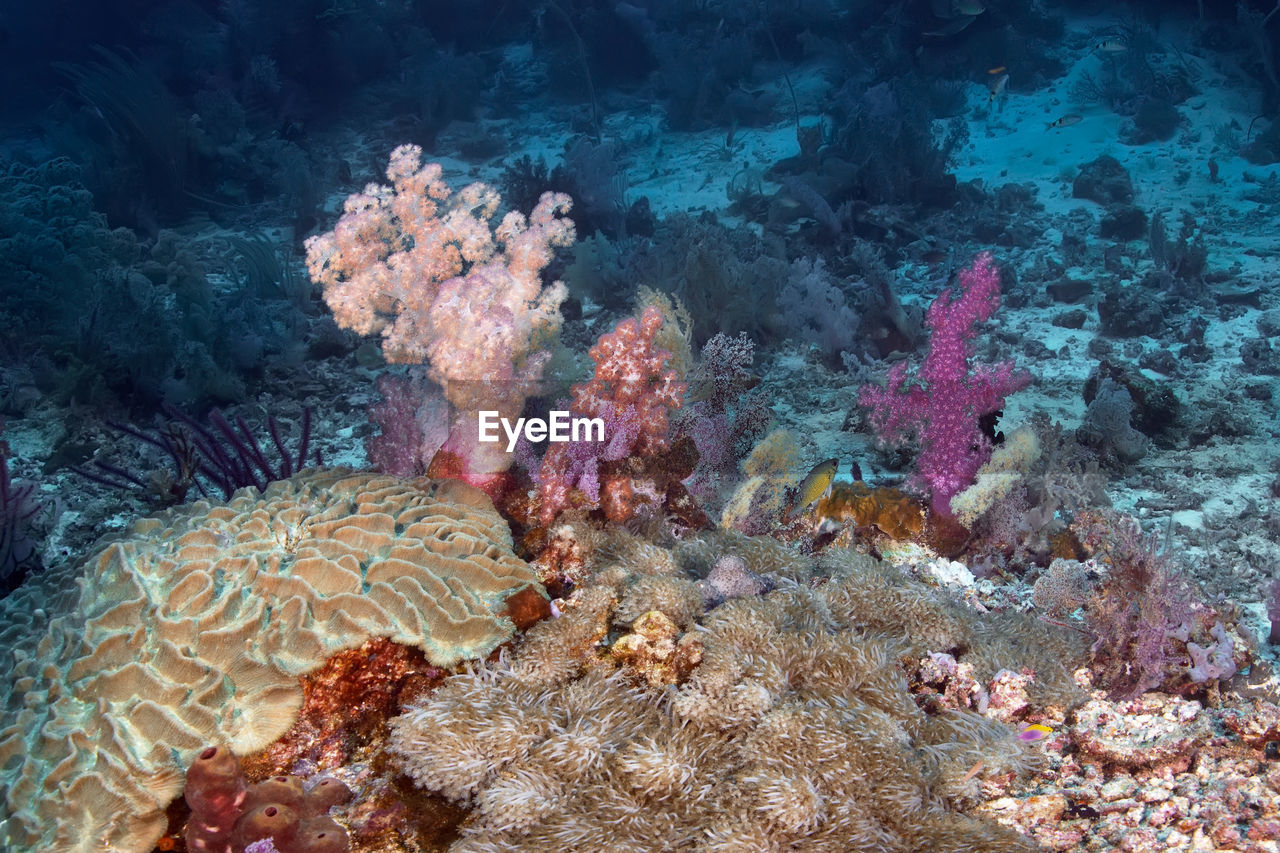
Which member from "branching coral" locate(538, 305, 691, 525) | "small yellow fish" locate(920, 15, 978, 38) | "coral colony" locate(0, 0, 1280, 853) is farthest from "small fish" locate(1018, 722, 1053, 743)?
"small yellow fish" locate(920, 15, 978, 38)

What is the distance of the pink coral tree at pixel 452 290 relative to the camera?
13.0 feet

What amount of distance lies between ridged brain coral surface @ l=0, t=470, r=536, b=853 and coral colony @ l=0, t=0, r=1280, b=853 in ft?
0.05

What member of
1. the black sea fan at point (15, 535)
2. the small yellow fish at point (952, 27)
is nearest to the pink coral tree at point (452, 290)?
the black sea fan at point (15, 535)

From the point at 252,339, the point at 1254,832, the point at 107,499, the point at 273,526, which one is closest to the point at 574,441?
the point at 273,526

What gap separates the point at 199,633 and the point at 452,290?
2.21 metres

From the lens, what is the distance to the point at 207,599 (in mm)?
2611

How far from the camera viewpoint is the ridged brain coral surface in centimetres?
212

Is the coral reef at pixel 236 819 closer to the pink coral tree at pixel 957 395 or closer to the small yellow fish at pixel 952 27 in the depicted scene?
the pink coral tree at pixel 957 395

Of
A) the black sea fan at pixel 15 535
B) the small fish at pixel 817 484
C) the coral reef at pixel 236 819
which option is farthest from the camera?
the small fish at pixel 817 484

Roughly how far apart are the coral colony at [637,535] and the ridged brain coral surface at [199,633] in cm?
1

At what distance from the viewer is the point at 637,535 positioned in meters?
3.66

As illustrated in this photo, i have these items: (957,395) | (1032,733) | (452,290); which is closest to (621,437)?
(452,290)

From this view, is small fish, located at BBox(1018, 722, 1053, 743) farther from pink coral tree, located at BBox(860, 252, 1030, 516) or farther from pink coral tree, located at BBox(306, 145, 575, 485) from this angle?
pink coral tree, located at BBox(306, 145, 575, 485)

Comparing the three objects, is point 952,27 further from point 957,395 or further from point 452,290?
point 452,290
